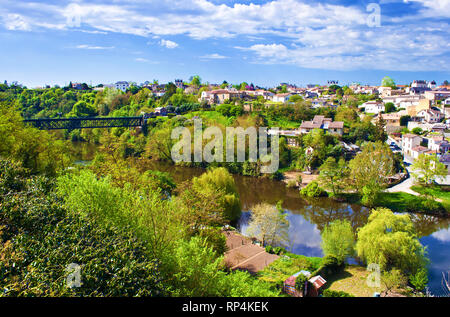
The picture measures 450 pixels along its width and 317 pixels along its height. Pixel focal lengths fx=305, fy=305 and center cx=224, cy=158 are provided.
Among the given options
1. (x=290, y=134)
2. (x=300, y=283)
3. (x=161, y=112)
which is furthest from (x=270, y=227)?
(x=161, y=112)

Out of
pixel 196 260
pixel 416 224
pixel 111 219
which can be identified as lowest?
pixel 416 224

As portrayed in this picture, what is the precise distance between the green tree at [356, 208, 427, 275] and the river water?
1.49 meters

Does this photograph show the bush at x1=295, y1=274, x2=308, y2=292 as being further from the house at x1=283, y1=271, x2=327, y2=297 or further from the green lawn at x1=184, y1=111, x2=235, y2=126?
the green lawn at x1=184, y1=111, x2=235, y2=126

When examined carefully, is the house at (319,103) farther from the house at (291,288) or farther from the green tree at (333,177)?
the house at (291,288)

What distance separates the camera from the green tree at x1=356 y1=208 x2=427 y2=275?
1388 cm

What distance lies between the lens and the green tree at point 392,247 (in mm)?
13883

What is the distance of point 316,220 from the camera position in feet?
75.4

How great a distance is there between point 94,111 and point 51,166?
57.1 metres

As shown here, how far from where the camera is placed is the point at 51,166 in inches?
703

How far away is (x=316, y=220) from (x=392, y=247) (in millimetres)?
8888

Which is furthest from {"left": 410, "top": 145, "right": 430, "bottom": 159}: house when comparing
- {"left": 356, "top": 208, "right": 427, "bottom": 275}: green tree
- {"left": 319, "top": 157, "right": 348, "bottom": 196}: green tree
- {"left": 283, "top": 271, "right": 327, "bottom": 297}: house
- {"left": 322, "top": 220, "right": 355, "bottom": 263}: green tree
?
{"left": 283, "top": 271, "right": 327, "bottom": 297}: house

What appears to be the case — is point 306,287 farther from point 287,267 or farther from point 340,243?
point 340,243
